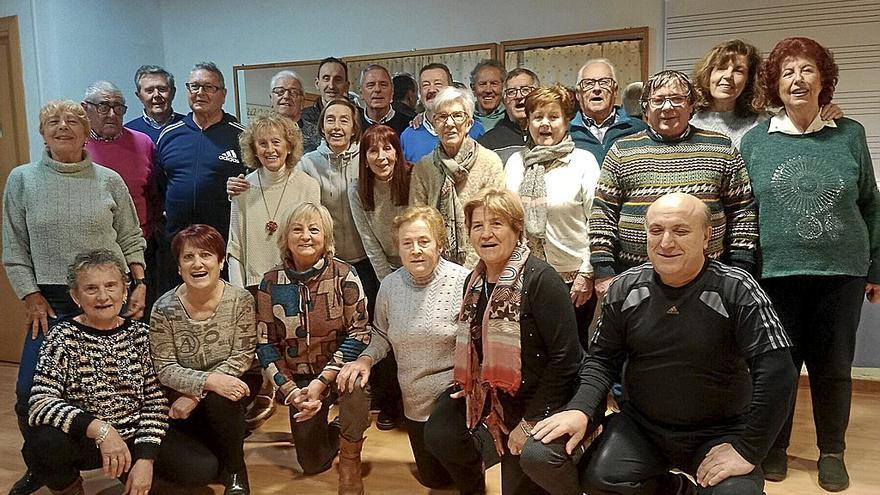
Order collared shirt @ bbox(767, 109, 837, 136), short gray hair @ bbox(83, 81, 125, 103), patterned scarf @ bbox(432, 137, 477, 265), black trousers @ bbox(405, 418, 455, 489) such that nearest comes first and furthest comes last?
1. collared shirt @ bbox(767, 109, 837, 136)
2. black trousers @ bbox(405, 418, 455, 489)
3. patterned scarf @ bbox(432, 137, 477, 265)
4. short gray hair @ bbox(83, 81, 125, 103)

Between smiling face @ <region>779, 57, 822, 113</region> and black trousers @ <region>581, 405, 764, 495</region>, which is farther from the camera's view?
smiling face @ <region>779, 57, 822, 113</region>

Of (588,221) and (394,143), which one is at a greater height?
(394,143)

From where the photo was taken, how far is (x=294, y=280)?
261 centimetres

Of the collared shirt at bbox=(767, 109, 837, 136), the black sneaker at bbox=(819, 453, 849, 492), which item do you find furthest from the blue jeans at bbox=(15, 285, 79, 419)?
the black sneaker at bbox=(819, 453, 849, 492)

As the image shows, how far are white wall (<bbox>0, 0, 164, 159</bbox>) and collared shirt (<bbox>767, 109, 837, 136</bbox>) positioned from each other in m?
3.99

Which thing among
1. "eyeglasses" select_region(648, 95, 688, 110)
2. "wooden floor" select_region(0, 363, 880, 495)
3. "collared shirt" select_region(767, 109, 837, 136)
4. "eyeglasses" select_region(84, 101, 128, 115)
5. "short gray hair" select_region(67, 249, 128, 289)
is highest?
"eyeglasses" select_region(84, 101, 128, 115)

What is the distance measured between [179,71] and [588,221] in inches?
149

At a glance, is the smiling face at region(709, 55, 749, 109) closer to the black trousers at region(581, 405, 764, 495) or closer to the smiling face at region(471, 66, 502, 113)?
the smiling face at region(471, 66, 502, 113)

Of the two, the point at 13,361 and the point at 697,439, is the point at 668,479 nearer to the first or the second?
the point at 697,439

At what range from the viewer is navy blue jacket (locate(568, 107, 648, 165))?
3.00 m

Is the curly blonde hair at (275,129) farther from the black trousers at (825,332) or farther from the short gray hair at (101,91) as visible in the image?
the black trousers at (825,332)

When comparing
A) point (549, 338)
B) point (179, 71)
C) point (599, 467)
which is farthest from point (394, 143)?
point (179, 71)

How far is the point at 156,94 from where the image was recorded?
12.1 ft

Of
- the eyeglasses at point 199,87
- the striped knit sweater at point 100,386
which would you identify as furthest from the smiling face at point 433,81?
the striped knit sweater at point 100,386
